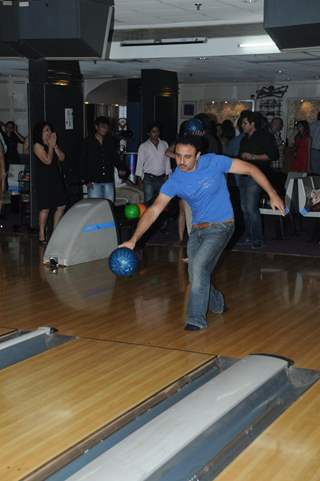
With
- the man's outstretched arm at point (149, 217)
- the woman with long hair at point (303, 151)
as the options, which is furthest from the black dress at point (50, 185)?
the woman with long hair at point (303, 151)

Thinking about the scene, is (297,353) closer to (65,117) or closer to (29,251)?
(29,251)

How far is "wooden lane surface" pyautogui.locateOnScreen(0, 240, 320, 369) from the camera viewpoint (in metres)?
3.97

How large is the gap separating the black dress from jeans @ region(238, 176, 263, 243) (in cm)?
171

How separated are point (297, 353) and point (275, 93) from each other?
38.0 feet

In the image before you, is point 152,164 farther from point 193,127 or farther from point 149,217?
point 149,217

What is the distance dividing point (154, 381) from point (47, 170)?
3858 mm

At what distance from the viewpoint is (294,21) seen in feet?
14.4

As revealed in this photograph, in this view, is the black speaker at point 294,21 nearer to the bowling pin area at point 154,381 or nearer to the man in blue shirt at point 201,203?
the man in blue shirt at point 201,203

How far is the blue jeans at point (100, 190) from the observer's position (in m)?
7.00

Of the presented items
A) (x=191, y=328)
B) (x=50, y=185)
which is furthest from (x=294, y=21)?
(x=50, y=185)

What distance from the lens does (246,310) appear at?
464 centimetres

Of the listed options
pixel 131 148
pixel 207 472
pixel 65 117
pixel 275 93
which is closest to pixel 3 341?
pixel 207 472

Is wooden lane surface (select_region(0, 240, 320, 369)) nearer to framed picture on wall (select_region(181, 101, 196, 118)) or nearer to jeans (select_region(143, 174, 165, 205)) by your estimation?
jeans (select_region(143, 174, 165, 205))

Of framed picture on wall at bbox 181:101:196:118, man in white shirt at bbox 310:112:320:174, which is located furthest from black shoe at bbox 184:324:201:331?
framed picture on wall at bbox 181:101:196:118
